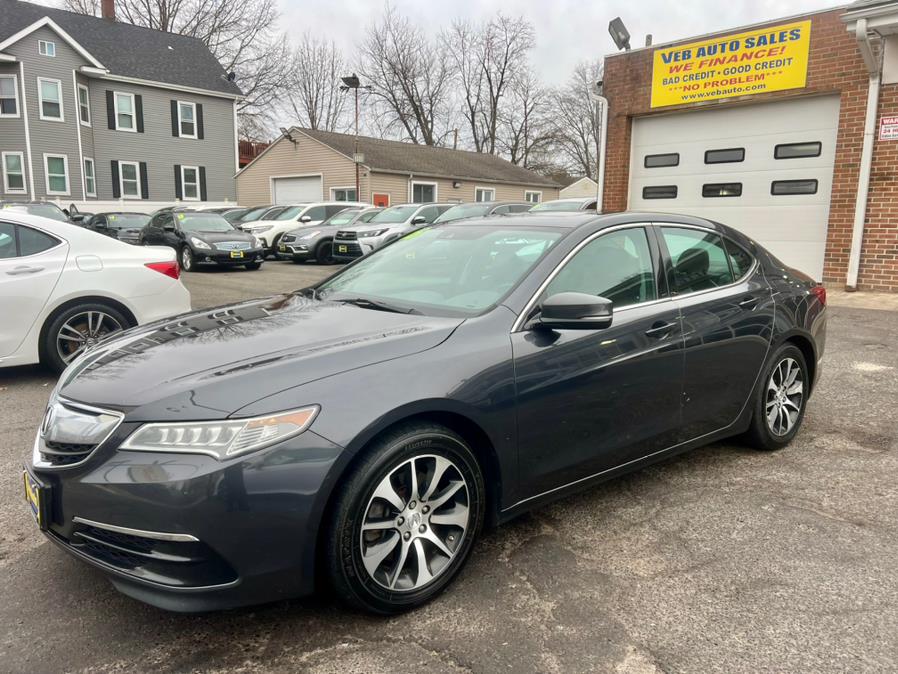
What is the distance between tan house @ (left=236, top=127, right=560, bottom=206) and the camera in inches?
1126

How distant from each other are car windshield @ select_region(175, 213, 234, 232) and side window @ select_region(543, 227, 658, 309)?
44.5 ft

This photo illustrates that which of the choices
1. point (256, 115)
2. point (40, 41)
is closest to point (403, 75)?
point (256, 115)

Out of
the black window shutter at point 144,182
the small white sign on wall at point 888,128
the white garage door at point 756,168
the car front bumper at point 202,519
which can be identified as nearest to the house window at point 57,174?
the black window shutter at point 144,182

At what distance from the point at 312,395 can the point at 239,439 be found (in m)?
0.27

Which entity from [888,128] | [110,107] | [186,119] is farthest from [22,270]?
[186,119]

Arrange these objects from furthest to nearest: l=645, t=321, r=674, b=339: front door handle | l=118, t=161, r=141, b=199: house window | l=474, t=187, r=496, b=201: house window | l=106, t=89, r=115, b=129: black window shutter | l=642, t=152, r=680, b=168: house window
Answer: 1. l=474, t=187, r=496, b=201: house window
2. l=118, t=161, r=141, b=199: house window
3. l=106, t=89, r=115, b=129: black window shutter
4. l=642, t=152, r=680, b=168: house window
5. l=645, t=321, r=674, b=339: front door handle

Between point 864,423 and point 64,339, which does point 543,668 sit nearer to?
point 864,423

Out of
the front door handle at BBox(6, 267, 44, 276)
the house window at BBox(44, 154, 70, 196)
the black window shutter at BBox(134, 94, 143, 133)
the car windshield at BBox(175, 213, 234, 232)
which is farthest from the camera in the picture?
the black window shutter at BBox(134, 94, 143, 133)

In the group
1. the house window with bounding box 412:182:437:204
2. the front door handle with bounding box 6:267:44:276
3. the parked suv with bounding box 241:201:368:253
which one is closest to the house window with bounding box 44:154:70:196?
the parked suv with bounding box 241:201:368:253

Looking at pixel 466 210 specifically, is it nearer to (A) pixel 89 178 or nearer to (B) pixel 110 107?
(A) pixel 89 178

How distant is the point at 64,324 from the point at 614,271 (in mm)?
4511

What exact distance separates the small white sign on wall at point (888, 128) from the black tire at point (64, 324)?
10105 millimetres

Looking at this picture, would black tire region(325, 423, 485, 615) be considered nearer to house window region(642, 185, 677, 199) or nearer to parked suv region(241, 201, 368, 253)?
house window region(642, 185, 677, 199)

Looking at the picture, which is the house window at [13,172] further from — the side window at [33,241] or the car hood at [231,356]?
the car hood at [231,356]
